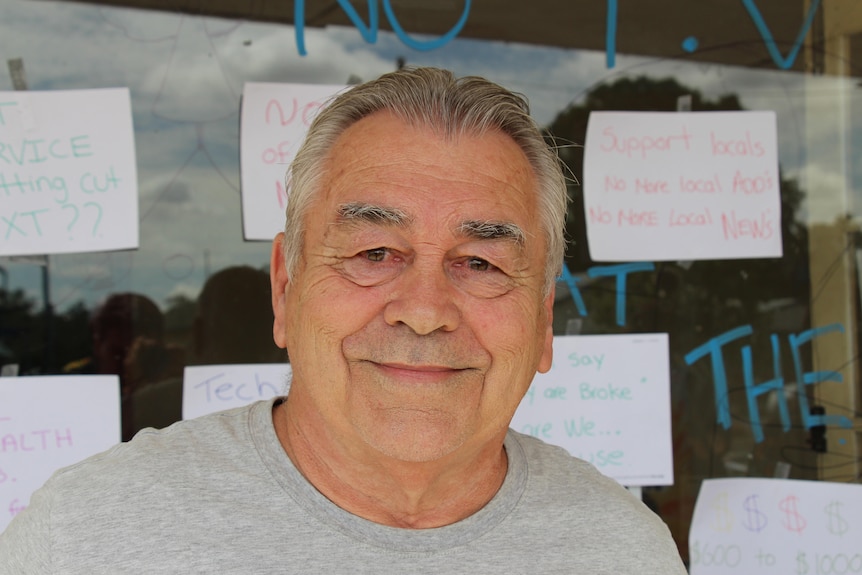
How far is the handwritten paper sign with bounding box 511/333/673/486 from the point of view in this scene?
6.46ft

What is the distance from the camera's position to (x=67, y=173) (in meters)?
1.81

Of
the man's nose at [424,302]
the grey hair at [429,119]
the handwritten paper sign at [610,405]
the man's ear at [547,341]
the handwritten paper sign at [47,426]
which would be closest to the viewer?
the man's nose at [424,302]

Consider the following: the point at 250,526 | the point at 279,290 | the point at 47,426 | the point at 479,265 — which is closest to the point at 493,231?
the point at 479,265

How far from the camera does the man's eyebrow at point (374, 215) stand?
117 centimetres

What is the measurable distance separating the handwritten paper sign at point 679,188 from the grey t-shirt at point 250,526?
877 mm

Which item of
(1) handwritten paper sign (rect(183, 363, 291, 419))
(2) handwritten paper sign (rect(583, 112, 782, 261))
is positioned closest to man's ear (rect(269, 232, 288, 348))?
(1) handwritten paper sign (rect(183, 363, 291, 419))

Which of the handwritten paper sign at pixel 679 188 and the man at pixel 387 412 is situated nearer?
the man at pixel 387 412

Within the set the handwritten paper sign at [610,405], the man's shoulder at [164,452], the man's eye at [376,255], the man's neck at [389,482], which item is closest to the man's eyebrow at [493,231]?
the man's eye at [376,255]

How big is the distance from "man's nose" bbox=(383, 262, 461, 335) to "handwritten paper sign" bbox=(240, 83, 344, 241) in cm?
83

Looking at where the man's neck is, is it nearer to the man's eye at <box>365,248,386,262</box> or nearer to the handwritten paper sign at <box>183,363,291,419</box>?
the man's eye at <box>365,248,386,262</box>

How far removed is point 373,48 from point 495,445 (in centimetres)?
109

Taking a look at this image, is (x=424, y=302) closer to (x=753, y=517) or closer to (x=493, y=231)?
(x=493, y=231)

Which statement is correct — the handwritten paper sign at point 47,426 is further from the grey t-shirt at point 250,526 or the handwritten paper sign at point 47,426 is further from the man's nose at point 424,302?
the man's nose at point 424,302

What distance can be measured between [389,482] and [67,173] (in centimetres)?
106
